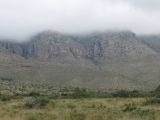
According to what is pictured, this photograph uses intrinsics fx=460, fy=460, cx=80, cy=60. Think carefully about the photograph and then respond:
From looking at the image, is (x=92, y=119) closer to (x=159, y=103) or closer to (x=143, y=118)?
(x=143, y=118)

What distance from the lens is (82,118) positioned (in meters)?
25.2

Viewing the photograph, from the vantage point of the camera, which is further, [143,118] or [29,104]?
[29,104]

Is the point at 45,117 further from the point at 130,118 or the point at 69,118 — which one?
the point at 130,118

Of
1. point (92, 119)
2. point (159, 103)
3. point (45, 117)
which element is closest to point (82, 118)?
point (92, 119)

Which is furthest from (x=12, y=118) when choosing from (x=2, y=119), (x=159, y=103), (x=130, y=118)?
(x=159, y=103)

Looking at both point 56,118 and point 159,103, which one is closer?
point 56,118

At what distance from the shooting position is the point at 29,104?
4059 centimetres

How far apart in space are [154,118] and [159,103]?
16746mm

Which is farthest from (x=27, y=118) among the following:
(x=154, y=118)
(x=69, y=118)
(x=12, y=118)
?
(x=154, y=118)

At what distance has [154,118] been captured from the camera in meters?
25.2

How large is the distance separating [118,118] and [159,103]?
17.6 metres

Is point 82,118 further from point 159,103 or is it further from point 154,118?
point 159,103

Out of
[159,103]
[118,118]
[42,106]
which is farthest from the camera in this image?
[159,103]

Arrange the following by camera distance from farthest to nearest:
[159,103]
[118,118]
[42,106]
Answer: [159,103], [42,106], [118,118]
